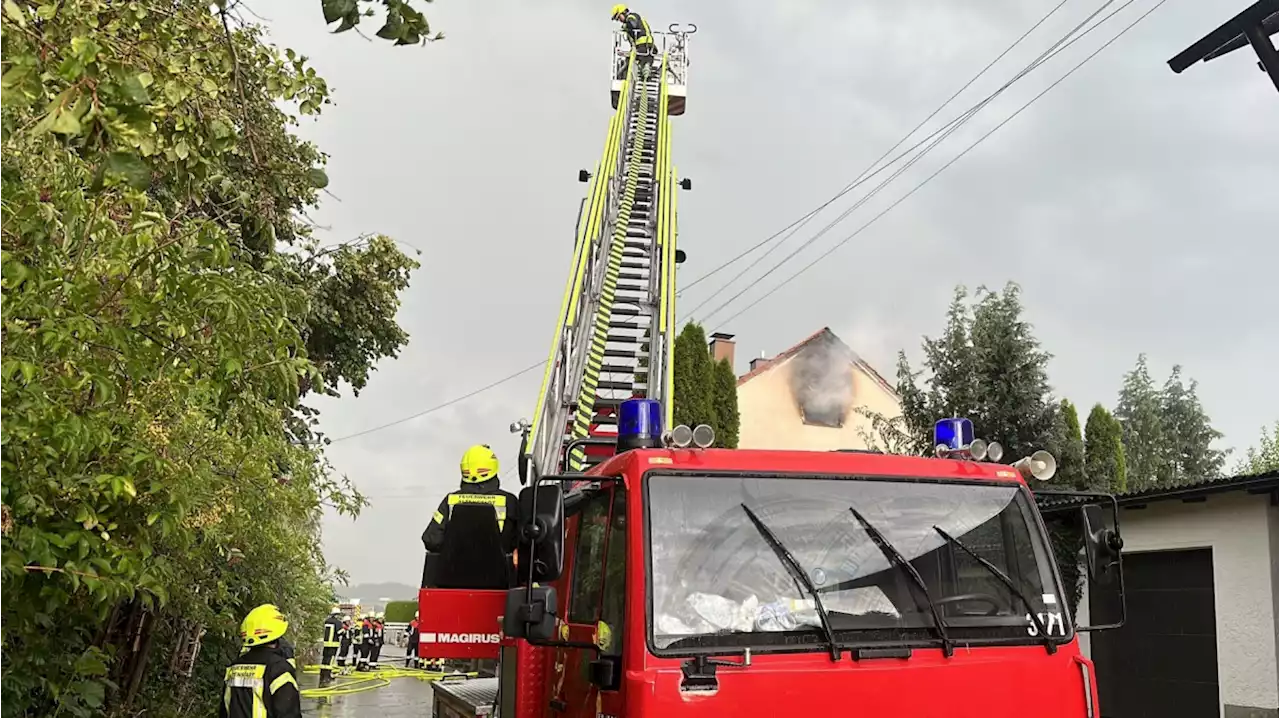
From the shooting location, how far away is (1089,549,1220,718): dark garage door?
8.49 m

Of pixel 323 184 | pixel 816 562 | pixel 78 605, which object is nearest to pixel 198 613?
Answer: pixel 78 605

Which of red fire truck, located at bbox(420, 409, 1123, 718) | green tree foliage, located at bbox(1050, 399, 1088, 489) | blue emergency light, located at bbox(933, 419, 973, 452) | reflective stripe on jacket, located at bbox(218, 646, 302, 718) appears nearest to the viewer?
red fire truck, located at bbox(420, 409, 1123, 718)

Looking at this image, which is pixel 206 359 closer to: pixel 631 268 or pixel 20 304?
pixel 20 304

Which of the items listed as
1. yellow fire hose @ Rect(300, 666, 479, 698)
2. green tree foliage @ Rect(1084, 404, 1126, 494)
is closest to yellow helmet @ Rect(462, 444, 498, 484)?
yellow fire hose @ Rect(300, 666, 479, 698)

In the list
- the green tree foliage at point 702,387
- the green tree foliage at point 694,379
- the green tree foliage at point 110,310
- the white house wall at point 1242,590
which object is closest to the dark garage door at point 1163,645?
the white house wall at point 1242,590

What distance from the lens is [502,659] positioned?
4.67 metres

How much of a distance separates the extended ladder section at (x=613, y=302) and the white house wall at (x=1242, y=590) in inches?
200

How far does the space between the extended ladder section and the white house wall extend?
5.07m

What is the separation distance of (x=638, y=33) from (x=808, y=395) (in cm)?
1193

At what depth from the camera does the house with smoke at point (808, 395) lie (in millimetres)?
30656

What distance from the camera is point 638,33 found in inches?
1129

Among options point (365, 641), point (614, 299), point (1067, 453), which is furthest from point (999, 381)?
point (365, 641)

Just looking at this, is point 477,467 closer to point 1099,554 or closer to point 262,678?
point 262,678

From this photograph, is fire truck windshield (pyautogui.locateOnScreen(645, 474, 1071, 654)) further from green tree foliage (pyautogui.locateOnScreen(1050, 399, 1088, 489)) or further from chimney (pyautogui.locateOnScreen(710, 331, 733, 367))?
chimney (pyautogui.locateOnScreen(710, 331, 733, 367))
